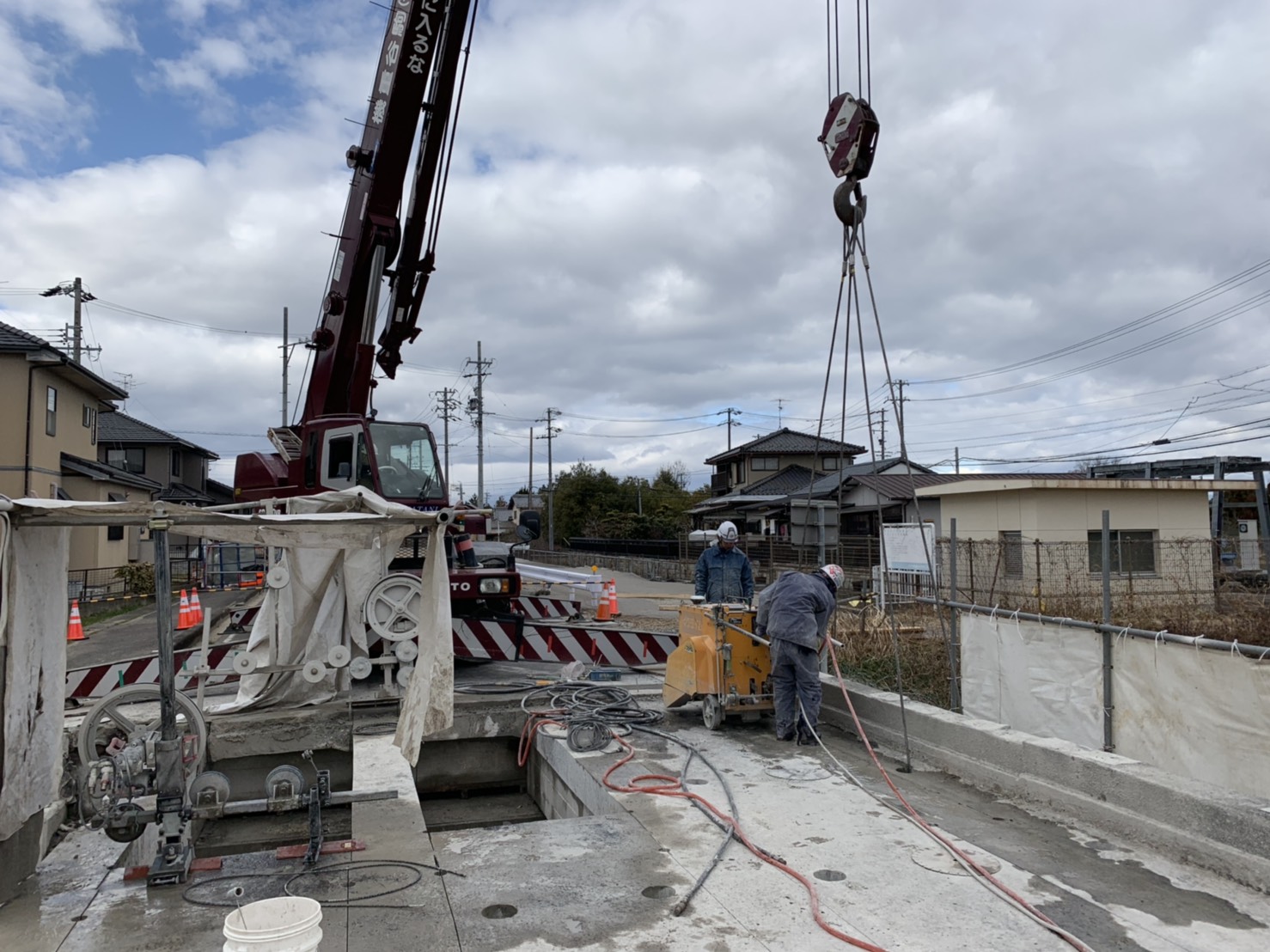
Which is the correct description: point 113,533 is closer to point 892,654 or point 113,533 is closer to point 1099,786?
point 892,654

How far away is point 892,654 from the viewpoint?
11391 mm

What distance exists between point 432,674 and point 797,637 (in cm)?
342

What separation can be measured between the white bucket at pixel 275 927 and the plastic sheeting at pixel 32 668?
212 centimetres

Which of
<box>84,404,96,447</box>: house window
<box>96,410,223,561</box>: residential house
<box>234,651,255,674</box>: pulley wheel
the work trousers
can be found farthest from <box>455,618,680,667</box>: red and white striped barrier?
<box>96,410,223,561</box>: residential house

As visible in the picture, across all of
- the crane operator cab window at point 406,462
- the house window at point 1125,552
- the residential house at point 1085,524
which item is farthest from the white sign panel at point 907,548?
the crane operator cab window at point 406,462

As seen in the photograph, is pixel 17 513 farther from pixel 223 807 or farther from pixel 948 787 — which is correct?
pixel 948 787

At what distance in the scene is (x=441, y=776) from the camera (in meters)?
9.33

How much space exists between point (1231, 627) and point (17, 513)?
14759 millimetres

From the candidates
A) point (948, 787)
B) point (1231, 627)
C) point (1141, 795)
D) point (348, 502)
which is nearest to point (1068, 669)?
point (948, 787)

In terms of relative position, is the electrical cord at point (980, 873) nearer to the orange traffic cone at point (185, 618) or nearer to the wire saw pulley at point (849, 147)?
the wire saw pulley at point (849, 147)

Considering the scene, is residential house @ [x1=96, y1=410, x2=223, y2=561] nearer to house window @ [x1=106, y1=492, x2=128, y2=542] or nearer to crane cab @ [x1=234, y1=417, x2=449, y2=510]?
house window @ [x1=106, y1=492, x2=128, y2=542]

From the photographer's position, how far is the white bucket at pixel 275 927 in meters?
3.25

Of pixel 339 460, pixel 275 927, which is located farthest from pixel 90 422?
pixel 275 927

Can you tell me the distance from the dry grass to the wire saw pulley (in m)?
4.81
